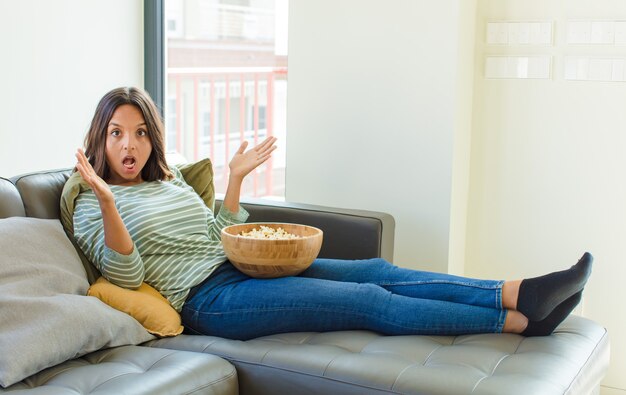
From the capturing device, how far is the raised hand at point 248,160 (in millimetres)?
2686

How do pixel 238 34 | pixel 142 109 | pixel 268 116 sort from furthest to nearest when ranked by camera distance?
pixel 268 116
pixel 238 34
pixel 142 109

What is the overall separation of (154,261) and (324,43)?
1227 mm

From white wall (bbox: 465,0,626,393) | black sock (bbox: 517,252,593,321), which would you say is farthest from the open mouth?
white wall (bbox: 465,0,626,393)

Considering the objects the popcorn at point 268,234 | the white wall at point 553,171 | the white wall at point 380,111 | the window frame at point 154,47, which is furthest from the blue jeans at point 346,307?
the window frame at point 154,47

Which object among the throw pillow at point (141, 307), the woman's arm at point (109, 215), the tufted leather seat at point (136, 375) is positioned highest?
the woman's arm at point (109, 215)

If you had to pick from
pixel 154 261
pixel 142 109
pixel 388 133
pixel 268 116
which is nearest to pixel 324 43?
pixel 388 133

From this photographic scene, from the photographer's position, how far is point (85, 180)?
2297 millimetres

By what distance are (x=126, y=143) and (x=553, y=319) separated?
1.32 metres

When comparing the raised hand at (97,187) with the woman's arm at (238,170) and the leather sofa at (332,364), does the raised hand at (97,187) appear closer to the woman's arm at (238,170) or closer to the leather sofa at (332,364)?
the leather sofa at (332,364)

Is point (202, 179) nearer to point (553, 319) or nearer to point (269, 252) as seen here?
point (269, 252)

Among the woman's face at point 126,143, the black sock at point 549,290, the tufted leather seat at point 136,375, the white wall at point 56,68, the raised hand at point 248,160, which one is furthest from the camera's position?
the white wall at point 56,68

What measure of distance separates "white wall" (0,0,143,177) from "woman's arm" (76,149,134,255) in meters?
1.06

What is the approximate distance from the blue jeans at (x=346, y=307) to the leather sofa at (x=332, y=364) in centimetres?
3

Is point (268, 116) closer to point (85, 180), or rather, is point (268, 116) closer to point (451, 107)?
point (451, 107)
